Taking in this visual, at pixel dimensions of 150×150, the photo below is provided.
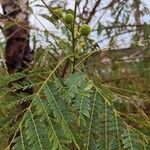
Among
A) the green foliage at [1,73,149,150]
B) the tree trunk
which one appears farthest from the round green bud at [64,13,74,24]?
the tree trunk

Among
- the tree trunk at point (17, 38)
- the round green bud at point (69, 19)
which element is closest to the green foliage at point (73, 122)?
the round green bud at point (69, 19)

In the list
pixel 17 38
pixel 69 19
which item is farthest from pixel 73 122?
pixel 17 38

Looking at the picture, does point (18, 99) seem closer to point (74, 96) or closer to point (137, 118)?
point (74, 96)

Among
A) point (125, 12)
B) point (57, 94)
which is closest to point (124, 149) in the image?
point (57, 94)

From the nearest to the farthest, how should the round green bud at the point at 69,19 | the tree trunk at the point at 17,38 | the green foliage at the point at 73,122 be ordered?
the green foliage at the point at 73,122 → the round green bud at the point at 69,19 → the tree trunk at the point at 17,38

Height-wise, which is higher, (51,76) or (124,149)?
(51,76)

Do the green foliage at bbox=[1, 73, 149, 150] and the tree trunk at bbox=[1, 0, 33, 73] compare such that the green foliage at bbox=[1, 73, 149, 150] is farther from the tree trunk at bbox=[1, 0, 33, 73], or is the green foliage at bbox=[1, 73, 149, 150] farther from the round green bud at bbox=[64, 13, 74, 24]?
the tree trunk at bbox=[1, 0, 33, 73]

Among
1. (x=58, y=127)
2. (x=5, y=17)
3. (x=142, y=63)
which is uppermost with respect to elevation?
(x=5, y=17)

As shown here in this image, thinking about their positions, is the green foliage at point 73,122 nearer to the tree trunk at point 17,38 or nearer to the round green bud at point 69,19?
the round green bud at point 69,19

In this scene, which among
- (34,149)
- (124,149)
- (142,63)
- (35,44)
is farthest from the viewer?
(142,63)
